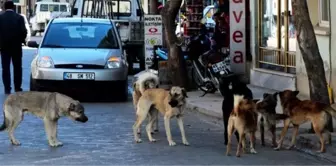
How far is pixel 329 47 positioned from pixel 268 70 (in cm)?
323

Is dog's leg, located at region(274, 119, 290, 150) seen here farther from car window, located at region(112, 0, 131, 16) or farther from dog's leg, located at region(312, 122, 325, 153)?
car window, located at region(112, 0, 131, 16)

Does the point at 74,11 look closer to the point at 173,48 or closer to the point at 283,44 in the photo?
the point at 173,48

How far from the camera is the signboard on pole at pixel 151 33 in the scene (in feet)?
63.5

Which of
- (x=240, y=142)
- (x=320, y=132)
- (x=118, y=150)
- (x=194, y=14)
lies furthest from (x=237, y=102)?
(x=194, y=14)

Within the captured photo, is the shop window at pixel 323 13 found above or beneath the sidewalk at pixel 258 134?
above

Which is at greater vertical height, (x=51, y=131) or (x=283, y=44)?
(x=283, y=44)

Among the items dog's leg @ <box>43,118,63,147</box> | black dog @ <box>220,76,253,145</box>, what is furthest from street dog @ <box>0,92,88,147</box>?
black dog @ <box>220,76,253,145</box>

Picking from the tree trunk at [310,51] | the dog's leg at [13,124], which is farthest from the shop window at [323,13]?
the dog's leg at [13,124]

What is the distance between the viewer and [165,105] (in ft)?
33.6

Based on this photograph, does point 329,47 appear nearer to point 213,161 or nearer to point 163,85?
point 163,85

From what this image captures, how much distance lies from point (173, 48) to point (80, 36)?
2.08 m

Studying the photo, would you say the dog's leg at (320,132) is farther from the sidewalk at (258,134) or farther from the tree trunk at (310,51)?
the tree trunk at (310,51)

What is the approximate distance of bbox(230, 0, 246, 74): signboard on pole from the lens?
16719 mm

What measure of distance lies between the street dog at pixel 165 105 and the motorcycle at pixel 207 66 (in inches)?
201
